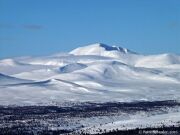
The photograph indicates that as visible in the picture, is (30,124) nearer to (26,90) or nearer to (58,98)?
(58,98)

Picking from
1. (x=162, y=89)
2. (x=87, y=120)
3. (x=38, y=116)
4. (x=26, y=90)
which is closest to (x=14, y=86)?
(x=26, y=90)

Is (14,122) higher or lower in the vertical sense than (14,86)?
lower

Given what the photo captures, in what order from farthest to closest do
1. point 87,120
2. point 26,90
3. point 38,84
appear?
point 38,84, point 26,90, point 87,120

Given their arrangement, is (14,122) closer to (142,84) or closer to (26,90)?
(26,90)

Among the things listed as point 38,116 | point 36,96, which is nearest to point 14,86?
point 36,96

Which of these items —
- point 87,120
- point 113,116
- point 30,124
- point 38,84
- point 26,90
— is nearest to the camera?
point 30,124

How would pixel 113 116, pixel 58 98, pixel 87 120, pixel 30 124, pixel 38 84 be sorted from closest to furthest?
pixel 30 124, pixel 87 120, pixel 113 116, pixel 58 98, pixel 38 84

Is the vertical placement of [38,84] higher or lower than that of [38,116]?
higher

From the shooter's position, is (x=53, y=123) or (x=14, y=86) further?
(x=14, y=86)

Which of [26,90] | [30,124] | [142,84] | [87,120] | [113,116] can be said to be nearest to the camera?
[30,124]
